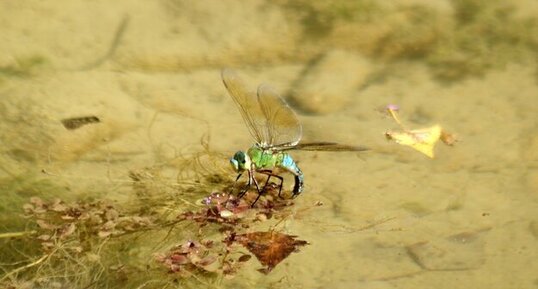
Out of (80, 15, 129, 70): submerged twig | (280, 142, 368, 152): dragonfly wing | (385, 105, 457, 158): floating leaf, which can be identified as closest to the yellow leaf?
(385, 105, 457, 158): floating leaf

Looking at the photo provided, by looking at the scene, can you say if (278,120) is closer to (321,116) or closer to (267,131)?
(267,131)

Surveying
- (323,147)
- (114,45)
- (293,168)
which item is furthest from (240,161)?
(114,45)

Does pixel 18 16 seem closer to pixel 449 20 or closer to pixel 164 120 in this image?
pixel 164 120

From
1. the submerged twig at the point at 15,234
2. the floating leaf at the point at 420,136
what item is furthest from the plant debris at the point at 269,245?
the submerged twig at the point at 15,234

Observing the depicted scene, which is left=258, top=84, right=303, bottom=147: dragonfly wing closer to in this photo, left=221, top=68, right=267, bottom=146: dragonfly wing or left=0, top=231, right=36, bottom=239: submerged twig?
left=221, top=68, right=267, bottom=146: dragonfly wing

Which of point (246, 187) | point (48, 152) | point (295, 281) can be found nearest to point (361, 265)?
point (295, 281)

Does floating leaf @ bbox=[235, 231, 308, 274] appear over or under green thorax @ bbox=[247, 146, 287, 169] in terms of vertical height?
under
